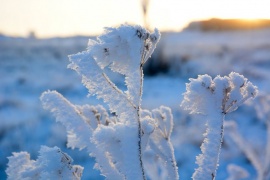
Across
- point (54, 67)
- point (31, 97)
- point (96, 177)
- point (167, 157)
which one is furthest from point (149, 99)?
point (167, 157)

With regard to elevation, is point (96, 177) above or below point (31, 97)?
below

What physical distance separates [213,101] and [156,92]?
Answer: 10807 mm

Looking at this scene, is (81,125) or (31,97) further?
(31,97)

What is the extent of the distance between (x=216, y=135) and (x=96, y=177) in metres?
5.57

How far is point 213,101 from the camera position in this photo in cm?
98

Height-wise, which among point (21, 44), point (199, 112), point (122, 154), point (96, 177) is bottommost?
point (122, 154)

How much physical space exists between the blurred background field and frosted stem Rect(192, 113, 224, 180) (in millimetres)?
63

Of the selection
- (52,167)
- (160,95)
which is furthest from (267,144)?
(160,95)

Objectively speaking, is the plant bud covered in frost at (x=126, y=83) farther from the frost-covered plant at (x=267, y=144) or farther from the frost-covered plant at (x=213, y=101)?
the frost-covered plant at (x=267, y=144)

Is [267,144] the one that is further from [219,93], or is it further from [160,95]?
[160,95]

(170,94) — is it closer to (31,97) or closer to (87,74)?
(31,97)

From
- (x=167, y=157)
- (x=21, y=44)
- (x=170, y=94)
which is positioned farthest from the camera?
(x=21, y=44)

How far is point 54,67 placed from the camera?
17578 mm

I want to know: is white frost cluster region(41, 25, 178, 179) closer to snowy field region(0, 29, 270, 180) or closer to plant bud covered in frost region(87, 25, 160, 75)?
plant bud covered in frost region(87, 25, 160, 75)
